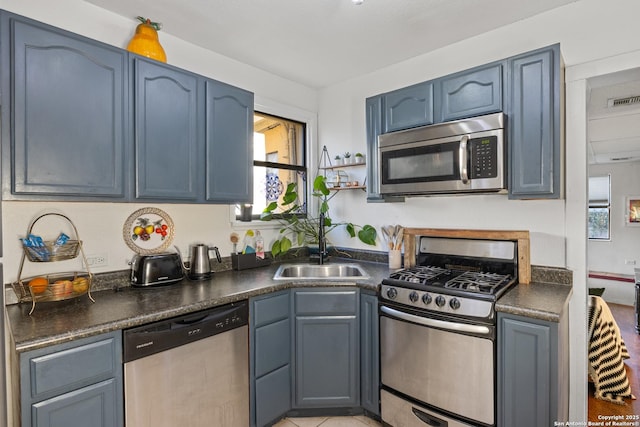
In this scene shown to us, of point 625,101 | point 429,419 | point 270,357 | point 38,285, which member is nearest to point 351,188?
point 270,357

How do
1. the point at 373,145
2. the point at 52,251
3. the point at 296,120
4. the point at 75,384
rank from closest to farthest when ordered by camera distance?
the point at 75,384
the point at 52,251
the point at 373,145
the point at 296,120

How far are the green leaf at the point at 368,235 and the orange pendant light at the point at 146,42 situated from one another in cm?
186

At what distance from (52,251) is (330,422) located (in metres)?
1.89

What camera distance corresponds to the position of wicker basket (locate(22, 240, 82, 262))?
1.62 m

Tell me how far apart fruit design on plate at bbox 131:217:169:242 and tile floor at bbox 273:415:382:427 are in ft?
4.79

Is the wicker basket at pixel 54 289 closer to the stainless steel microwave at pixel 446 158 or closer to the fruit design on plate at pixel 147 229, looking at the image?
the fruit design on plate at pixel 147 229

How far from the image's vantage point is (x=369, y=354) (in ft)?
7.04

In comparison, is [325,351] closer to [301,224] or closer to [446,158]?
[301,224]

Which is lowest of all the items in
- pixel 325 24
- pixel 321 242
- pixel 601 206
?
pixel 321 242

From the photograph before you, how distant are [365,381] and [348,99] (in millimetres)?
2327

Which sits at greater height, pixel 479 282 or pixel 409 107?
pixel 409 107

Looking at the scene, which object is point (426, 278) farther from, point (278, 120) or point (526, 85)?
point (278, 120)

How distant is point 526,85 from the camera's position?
1.83 metres

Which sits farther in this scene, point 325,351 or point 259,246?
point 259,246
